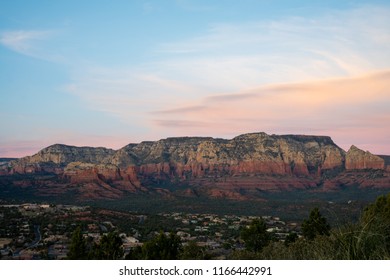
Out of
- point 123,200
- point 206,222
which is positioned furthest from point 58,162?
point 206,222

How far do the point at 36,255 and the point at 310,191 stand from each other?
119m

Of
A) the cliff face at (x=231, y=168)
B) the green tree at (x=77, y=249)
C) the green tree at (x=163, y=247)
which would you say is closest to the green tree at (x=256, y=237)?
the green tree at (x=163, y=247)

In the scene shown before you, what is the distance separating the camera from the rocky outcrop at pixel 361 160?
155750mm

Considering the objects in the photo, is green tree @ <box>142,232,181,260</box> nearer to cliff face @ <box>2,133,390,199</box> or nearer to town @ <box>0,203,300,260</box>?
town @ <box>0,203,300,260</box>

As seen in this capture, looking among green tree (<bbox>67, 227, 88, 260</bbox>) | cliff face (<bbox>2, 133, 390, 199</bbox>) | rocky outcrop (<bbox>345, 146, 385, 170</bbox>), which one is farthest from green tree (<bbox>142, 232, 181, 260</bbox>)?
rocky outcrop (<bbox>345, 146, 385, 170</bbox>)

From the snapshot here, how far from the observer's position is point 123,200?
437 ft

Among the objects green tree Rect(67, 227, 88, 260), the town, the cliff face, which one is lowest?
the town

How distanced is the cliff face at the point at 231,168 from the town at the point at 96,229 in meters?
60.0

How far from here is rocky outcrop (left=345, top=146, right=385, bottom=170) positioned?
511 ft

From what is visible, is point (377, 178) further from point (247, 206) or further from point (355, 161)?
point (247, 206)

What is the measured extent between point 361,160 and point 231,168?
4652 centimetres

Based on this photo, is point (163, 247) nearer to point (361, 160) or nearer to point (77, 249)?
point (77, 249)
